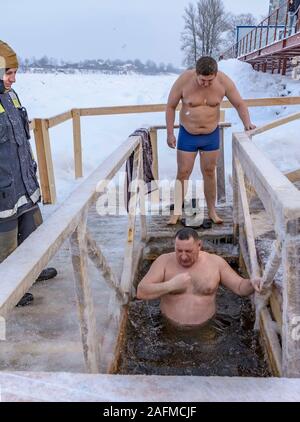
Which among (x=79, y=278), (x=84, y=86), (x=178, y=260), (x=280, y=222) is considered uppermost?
(x=280, y=222)

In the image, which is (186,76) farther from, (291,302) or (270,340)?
(291,302)

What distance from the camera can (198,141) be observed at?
4371 mm

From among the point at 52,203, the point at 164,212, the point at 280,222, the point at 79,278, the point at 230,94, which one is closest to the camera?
the point at 280,222

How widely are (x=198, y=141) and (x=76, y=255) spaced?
2804 millimetres

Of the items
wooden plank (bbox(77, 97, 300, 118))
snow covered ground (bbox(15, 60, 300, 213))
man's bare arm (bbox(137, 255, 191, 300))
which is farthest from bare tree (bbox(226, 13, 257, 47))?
man's bare arm (bbox(137, 255, 191, 300))

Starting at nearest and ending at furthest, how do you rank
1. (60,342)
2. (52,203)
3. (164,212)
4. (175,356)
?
(60,342) < (175,356) < (164,212) < (52,203)

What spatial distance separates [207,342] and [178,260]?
0.59 metres

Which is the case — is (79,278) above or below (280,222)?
below

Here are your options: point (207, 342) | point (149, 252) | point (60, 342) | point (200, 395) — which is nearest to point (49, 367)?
point (60, 342)

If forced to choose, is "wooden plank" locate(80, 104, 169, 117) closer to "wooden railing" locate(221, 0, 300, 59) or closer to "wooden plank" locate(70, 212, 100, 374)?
"wooden plank" locate(70, 212, 100, 374)

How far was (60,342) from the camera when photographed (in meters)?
2.59

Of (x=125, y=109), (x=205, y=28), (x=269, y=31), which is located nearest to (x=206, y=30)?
(x=205, y=28)

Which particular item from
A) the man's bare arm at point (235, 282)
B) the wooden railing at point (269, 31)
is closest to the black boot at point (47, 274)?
the man's bare arm at point (235, 282)
